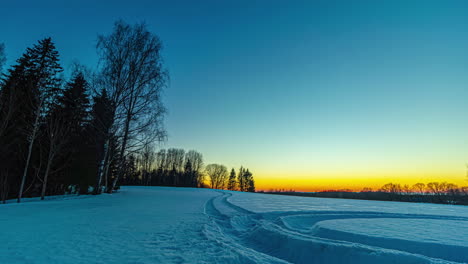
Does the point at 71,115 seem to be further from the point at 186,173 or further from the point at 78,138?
the point at 186,173

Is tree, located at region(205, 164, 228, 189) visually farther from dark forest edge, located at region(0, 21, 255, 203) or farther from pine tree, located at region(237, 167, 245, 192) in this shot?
dark forest edge, located at region(0, 21, 255, 203)

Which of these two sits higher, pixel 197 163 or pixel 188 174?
pixel 197 163

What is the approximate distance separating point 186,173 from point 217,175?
43.9 feet

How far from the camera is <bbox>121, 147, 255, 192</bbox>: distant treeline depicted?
204 ft

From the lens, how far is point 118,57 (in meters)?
13.2

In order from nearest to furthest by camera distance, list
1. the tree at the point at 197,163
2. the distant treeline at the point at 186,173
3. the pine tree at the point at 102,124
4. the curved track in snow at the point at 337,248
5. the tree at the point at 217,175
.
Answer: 1. the curved track in snow at the point at 337,248
2. the pine tree at the point at 102,124
3. the distant treeline at the point at 186,173
4. the tree at the point at 197,163
5. the tree at the point at 217,175

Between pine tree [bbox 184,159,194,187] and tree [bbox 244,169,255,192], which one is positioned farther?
tree [bbox 244,169,255,192]

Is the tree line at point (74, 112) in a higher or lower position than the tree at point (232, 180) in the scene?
higher

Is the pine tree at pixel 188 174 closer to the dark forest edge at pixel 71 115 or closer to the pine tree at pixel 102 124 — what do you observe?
the dark forest edge at pixel 71 115

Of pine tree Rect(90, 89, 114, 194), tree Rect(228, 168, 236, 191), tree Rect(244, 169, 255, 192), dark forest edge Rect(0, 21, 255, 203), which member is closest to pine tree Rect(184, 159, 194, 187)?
tree Rect(228, 168, 236, 191)

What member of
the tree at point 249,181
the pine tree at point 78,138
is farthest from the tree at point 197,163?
the pine tree at point 78,138

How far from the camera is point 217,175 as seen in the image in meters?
73.6

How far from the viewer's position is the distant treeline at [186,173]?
204ft

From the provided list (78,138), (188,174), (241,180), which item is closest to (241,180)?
(241,180)
